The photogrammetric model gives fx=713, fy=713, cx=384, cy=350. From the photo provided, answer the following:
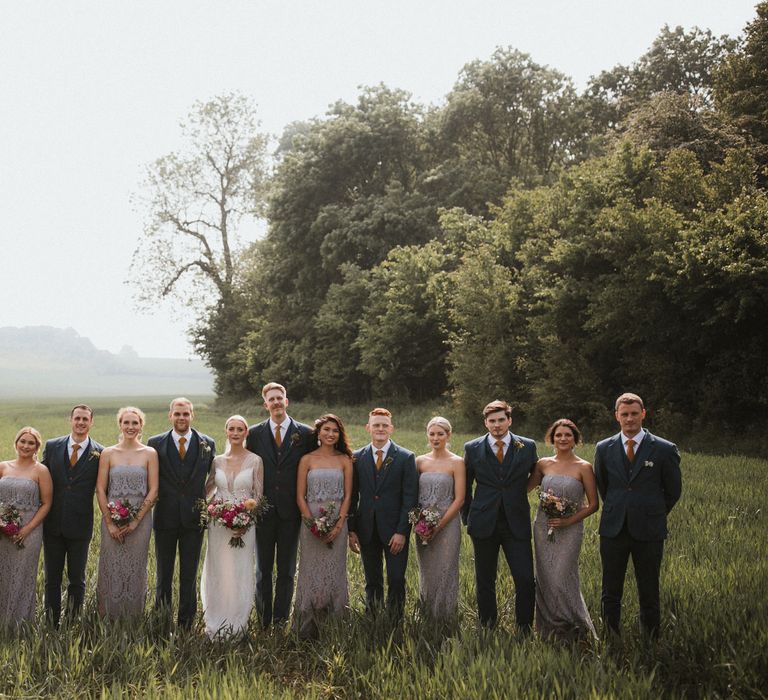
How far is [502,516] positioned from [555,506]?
0.50 metres

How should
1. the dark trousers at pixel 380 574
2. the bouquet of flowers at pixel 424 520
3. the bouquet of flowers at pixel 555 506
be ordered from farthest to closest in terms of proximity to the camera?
the dark trousers at pixel 380 574, the bouquet of flowers at pixel 424 520, the bouquet of flowers at pixel 555 506

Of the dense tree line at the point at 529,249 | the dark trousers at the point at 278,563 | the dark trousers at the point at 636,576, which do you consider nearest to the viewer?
the dark trousers at the point at 636,576

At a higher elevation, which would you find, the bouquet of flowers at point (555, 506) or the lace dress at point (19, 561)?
the bouquet of flowers at point (555, 506)

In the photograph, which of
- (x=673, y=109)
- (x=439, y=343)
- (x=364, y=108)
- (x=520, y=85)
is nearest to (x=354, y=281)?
(x=439, y=343)

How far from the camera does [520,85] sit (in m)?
40.0

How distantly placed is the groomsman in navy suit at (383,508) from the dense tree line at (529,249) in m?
13.8

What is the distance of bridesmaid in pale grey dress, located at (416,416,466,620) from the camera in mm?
6762

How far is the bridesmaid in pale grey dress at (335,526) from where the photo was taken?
688 cm

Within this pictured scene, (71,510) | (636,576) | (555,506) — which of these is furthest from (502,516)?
(71,510)

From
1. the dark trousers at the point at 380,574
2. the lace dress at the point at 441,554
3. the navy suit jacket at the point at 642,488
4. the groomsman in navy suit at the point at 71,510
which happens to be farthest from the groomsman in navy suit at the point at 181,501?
the navy suit jacket at the point at 642,488

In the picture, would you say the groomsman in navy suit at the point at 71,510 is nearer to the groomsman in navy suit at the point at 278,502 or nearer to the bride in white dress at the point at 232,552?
the bride in white dress at the point at 232,552

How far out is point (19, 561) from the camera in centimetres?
682

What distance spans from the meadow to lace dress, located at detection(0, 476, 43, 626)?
14.7 inches

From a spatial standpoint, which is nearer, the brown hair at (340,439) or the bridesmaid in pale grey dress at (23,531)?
the bridesmaid in pale grey dress at (23,531)
